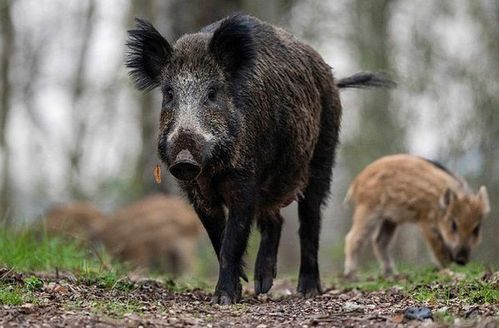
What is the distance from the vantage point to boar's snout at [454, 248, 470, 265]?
1123 cm

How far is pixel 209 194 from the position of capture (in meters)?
7.10

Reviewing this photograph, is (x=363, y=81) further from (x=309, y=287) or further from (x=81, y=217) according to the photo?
(x=81, y=217)

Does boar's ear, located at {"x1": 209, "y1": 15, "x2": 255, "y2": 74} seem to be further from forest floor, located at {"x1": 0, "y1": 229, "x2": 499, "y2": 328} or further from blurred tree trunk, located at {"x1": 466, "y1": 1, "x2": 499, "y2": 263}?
blurred tree trunk, located at {"x1": 466, "y1": 1, "x2": 499, "y2": 263}

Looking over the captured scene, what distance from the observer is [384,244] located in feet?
38.4

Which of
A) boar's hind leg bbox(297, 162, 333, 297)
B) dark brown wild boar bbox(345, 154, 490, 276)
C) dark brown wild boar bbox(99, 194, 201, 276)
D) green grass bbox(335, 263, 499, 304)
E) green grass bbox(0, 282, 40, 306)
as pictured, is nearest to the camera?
green grass bbox(0, 282, 40, 306)

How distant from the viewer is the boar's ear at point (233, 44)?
7.04 meters

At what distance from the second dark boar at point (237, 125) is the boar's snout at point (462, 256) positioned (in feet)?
12.1

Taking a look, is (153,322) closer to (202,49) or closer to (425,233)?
(202,49)

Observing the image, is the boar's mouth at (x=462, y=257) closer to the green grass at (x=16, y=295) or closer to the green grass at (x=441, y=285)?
the green grass at (x=441, y=285)

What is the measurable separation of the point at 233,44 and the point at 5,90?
15891 millimetres

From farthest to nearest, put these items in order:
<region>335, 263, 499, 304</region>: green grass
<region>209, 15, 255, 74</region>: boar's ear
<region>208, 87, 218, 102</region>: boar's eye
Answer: <region>209, 15, 255, 74</region>: boar's ear
<region>208, 87, 218, 102</region>: boar's eye
<region>335, 263, 499, 304</region>: green grass

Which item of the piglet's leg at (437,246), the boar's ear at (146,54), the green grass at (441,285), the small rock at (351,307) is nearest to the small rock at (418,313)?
the small rock at (351,307)

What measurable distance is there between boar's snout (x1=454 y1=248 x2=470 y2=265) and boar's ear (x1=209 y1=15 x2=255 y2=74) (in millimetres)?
5223

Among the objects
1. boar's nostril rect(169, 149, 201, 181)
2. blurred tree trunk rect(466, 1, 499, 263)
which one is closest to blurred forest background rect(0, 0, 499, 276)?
blurred tree trunk rect(466, 1, 499, 263)
